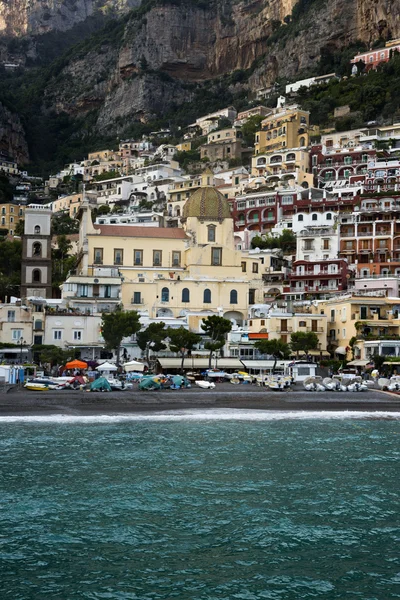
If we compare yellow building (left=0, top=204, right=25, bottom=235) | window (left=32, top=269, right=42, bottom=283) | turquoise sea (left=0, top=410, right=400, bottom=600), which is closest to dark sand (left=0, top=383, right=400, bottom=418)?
turquoise sea (left=0, top=410, right=400, bottom=600)

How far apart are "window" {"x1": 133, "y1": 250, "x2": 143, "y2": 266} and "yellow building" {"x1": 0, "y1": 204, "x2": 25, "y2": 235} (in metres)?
63.5

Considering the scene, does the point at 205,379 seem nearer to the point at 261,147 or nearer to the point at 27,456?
the point at 27,456

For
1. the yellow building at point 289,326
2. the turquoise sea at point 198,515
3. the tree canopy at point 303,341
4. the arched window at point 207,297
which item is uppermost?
the arched window at point 207,297

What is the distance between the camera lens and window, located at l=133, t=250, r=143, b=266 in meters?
81.8

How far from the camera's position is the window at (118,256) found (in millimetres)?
81312

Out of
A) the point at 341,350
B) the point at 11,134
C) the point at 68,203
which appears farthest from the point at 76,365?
the point at 11,134

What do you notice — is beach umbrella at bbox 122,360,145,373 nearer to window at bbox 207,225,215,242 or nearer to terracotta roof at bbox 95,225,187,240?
terracotta roof at bbox 95,225,187,240

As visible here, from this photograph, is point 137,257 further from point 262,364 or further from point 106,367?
point 106,367

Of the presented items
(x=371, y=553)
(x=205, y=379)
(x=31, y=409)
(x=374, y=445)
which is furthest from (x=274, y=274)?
(x=371, y=553)

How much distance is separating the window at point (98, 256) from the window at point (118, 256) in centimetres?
150

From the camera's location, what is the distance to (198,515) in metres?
23.5

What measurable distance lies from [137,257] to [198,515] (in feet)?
196

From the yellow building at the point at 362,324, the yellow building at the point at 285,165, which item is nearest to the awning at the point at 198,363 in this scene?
the yellow building at the point at 362,324

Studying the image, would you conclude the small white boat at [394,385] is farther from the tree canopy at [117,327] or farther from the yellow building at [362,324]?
the tree canopy at [117,327]
